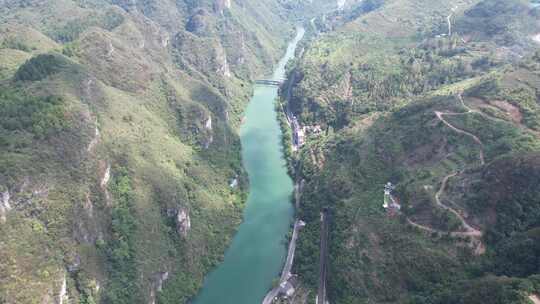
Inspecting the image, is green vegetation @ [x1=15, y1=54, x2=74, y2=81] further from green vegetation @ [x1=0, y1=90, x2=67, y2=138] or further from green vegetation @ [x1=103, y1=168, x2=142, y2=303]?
green vegetation @ [x1=103, y1=168, x2=142, y2=303]

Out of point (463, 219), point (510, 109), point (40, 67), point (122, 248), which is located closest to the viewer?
point (463, 219)

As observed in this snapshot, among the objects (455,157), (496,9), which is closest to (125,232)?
(455,157)

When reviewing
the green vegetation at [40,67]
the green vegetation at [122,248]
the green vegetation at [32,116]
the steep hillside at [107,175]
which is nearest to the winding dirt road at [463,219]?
the steep hillside at [107,175]

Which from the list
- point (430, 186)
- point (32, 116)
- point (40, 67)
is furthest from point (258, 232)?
point (40, 67)

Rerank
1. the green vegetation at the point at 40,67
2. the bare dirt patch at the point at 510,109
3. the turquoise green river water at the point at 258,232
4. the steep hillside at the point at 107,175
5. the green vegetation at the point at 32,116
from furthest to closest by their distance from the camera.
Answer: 1. the bare dirt patch at the point at 510,109
2. the green vegetation at the point at 40,67
3. the turquoise green river water at the point at 258,232
4. the green vegetation at the point at 32,116
5. the steep hillside at the point at 107,175

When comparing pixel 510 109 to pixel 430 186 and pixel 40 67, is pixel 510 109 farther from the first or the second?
pixel 40 67

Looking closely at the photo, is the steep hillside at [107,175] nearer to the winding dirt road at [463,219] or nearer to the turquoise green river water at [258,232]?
the turquoise green river water at [258,232]

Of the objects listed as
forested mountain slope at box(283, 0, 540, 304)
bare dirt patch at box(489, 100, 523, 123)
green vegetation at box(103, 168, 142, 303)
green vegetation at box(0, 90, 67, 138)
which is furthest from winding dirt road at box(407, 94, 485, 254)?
green vegetation at box(0, 90, 67, 138)
